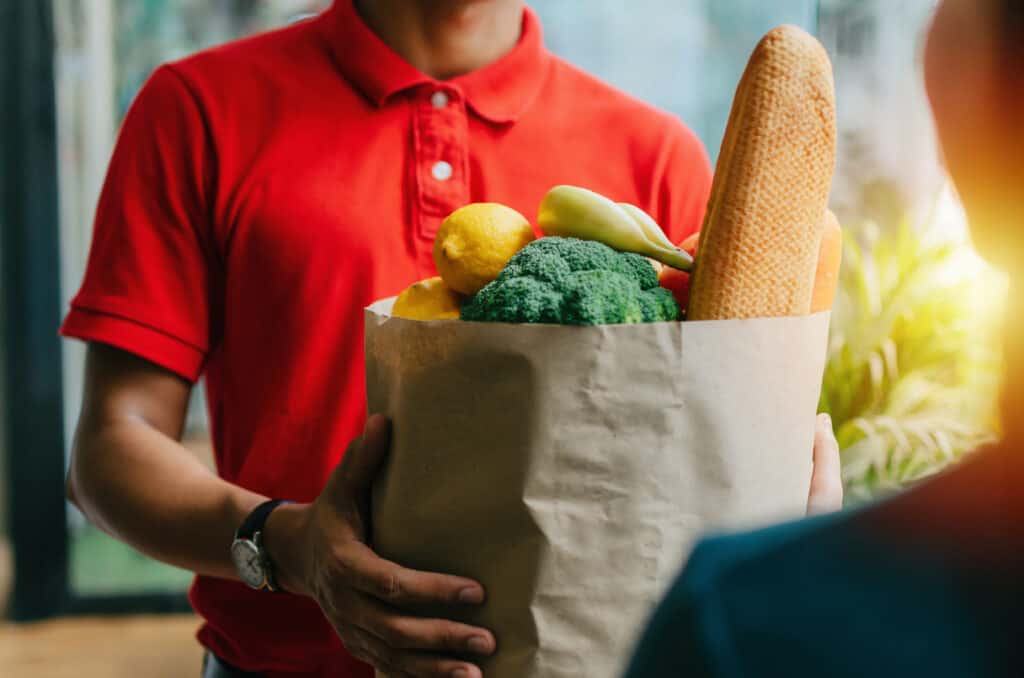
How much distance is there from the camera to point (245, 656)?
92 cm

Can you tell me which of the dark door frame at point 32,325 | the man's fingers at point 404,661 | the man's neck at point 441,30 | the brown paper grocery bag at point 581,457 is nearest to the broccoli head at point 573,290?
the brown paper grocery bag at point 581,457

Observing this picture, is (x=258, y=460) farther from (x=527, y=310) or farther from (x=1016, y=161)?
(x=1016, y=161)

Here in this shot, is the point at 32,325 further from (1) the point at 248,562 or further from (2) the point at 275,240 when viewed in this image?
(1) the point at 248,562

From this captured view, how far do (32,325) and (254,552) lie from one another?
2.64 meters

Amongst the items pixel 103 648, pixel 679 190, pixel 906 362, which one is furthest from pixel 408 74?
pixel 103 648

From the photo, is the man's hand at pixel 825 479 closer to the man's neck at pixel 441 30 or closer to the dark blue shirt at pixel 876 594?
the dark blue shirt at pixel 876 594

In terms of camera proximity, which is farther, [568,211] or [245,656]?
[245,656]

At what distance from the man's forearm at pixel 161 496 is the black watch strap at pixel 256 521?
30 mm

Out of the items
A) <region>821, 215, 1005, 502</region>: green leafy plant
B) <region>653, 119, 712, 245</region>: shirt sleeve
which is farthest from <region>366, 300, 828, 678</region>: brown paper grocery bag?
<region>821, 215, 1005, 502</region>: green leafy plant

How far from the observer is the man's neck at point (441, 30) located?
970 mm

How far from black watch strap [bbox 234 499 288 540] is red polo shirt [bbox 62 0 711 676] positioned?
0.43ft

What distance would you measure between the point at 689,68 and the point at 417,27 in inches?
83.3

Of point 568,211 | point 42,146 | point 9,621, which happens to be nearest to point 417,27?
point 568,211

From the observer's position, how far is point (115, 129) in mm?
3037
